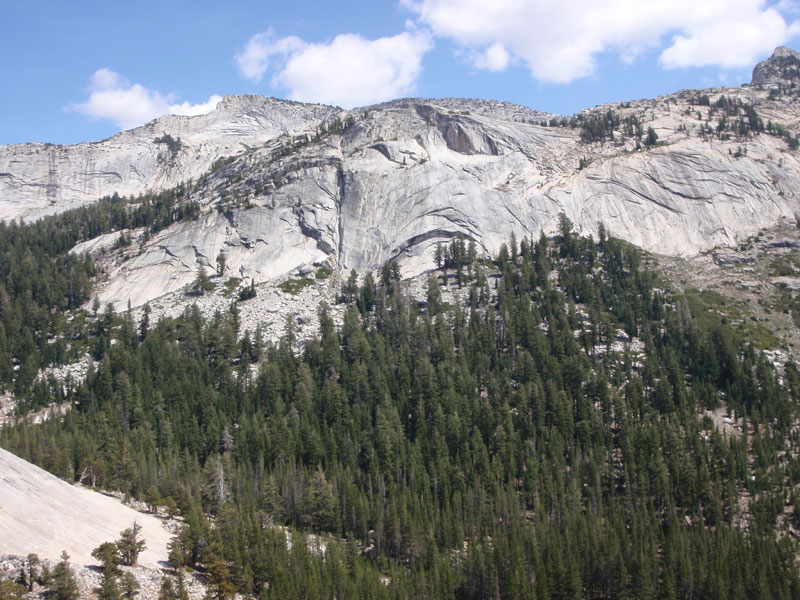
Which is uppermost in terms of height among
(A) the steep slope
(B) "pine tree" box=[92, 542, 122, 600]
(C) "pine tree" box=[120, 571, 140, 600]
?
(A) the steep slope

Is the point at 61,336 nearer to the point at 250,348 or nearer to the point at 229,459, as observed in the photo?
the point at 250,348

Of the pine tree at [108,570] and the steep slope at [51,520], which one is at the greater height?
the steep slope at [51,520]

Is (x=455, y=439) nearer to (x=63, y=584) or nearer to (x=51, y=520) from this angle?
(x=51, y=520)

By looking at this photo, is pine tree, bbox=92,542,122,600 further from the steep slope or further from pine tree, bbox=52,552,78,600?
the steep slope

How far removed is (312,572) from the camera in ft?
238

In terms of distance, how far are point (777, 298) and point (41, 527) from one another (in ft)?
517

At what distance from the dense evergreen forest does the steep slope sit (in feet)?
25.2

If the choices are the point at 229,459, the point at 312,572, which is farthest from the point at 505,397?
the point at 312,572

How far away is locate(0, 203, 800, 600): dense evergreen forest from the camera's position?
79.6 m

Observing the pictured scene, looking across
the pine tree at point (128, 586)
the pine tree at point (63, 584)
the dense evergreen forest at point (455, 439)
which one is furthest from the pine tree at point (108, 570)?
the dense evergreen forest at point (455, 439)

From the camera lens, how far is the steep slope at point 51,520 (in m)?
58.6

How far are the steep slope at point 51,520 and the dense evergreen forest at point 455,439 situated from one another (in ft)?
25.2

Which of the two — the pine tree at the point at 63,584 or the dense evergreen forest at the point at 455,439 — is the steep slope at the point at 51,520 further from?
the dense evergreen forest at the point at 455,439

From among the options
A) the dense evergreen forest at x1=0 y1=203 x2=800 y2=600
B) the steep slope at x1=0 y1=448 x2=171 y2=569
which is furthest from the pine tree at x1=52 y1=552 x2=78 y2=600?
the dense evergreen forest at x1=0 y1=203 x2=800 y2=600
